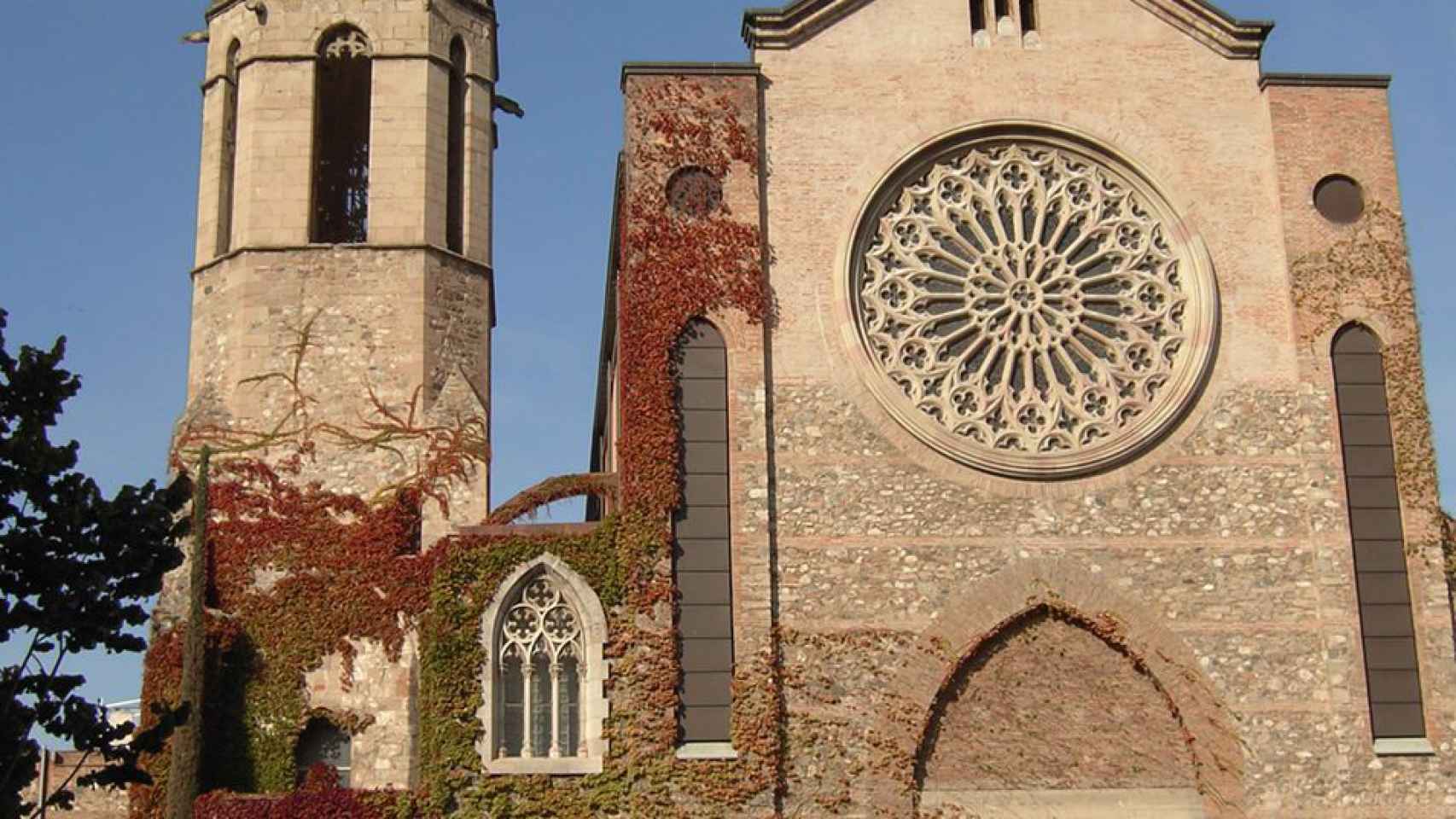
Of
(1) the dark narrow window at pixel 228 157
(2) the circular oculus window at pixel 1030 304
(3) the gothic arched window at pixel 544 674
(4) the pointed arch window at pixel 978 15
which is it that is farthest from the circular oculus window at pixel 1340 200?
(1) the dark narrow window at pixel 228 157

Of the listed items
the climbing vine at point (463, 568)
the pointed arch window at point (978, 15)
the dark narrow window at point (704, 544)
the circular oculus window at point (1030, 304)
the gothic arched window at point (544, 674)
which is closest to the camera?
the climbing vine at point (463, 568)

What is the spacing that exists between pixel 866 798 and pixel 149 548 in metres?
11.0

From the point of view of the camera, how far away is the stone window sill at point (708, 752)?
80.6ft

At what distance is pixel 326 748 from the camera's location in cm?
2648

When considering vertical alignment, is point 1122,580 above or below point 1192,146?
below

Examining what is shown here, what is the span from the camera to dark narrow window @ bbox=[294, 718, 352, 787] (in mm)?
26328

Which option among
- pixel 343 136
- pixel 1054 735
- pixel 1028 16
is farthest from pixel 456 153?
pixel 1054 735

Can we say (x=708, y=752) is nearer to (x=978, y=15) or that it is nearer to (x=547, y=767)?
(x=547, y=767)

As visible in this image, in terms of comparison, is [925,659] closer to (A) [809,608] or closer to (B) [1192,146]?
(A) [809,608]

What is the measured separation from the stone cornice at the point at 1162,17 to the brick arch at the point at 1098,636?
814 cm

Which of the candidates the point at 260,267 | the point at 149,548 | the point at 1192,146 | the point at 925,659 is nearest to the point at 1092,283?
the point at 1192,146

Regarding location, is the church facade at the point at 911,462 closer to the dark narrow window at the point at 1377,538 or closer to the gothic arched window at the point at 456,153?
the dark narrow window at the point at 1377,538

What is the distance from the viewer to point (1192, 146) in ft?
91.6

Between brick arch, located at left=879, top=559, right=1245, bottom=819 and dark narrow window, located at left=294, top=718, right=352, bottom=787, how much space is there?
7.33 metres
